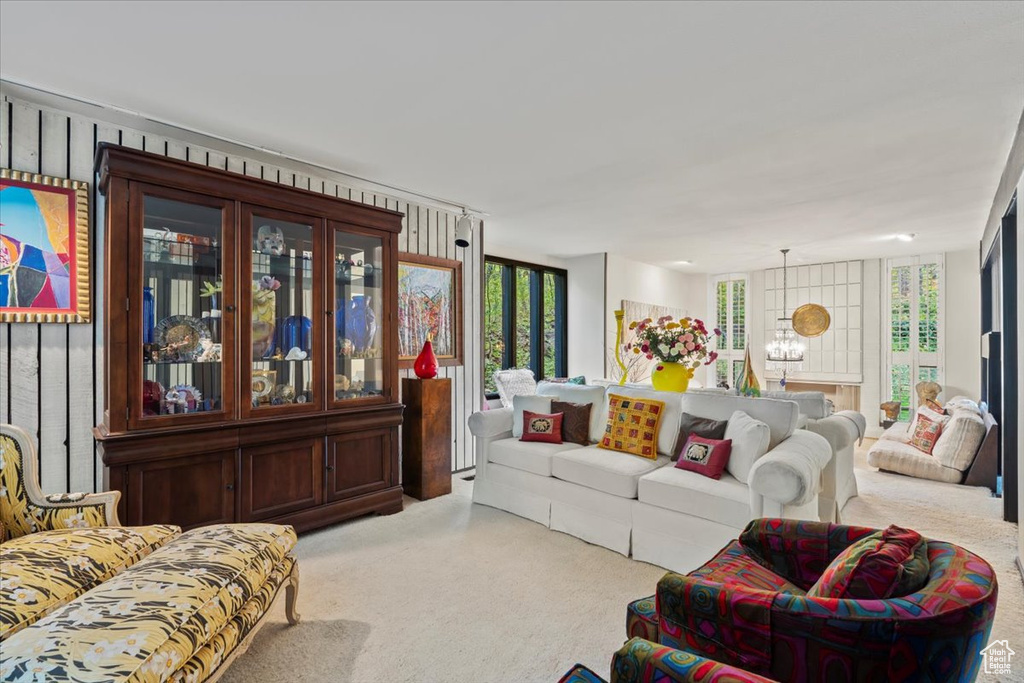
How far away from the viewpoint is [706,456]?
9.82 ft

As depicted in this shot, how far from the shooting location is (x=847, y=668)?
110 centimetres

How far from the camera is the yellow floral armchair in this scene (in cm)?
217

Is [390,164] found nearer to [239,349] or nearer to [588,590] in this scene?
[239,349]

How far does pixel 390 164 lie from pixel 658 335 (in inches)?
88.8

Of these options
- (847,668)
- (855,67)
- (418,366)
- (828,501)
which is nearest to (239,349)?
(418,366)

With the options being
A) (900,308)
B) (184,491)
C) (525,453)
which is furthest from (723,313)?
(184,491)

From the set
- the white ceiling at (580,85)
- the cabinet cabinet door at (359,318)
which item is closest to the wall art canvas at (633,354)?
the white ceiling at (580,85)

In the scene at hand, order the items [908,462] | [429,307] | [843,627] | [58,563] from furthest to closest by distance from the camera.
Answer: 1. [908,462]
2. [429,307]
3. [58,563]
4. [843,627]

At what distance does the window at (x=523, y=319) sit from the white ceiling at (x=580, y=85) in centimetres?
235

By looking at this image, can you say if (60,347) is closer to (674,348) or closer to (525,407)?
(525,407)

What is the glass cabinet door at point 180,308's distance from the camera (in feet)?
8.70

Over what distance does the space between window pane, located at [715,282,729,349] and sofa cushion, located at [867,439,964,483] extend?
11.5ft

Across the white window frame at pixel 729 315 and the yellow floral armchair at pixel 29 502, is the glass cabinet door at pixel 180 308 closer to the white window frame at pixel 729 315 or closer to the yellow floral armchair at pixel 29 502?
the yellow floral armchair at pixel 29 502

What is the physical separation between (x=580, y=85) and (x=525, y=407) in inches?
97.8
